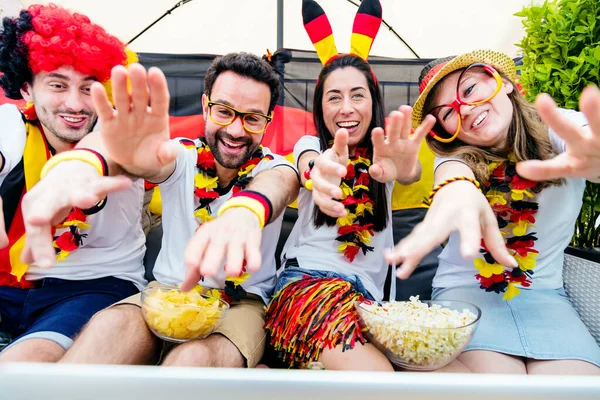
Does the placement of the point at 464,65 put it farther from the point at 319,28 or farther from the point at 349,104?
the point at 319,28

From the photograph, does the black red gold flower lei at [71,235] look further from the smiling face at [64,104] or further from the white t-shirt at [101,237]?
the smiling face at [64,104]

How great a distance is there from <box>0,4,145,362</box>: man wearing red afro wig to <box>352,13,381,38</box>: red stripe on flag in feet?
3.23

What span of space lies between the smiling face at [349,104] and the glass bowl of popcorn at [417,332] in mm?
705

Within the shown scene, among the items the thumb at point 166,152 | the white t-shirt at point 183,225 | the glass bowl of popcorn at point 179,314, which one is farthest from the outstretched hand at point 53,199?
the white t-shirt at point 183,225

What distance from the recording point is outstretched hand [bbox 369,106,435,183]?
1.03m

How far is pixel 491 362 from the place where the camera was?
4.03 ft

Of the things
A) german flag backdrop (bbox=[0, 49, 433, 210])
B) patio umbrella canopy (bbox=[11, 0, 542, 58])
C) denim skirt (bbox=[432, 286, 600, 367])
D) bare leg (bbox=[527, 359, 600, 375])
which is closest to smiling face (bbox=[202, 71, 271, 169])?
denim skirt (bbox=[432, 286, 600, 367])

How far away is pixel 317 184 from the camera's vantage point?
1.03m

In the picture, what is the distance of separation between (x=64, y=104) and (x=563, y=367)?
1.83 meters

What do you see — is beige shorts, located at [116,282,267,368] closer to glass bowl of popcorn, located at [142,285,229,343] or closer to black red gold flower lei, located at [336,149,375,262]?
glass bowl of popcorn, located at [142,285,229,343]

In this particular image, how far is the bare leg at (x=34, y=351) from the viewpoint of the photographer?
3.69 feet

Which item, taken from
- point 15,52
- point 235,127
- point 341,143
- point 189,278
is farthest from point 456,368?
point 15,52

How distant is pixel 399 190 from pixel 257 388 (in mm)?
1944

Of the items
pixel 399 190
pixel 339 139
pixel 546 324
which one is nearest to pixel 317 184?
pixel 339 139
